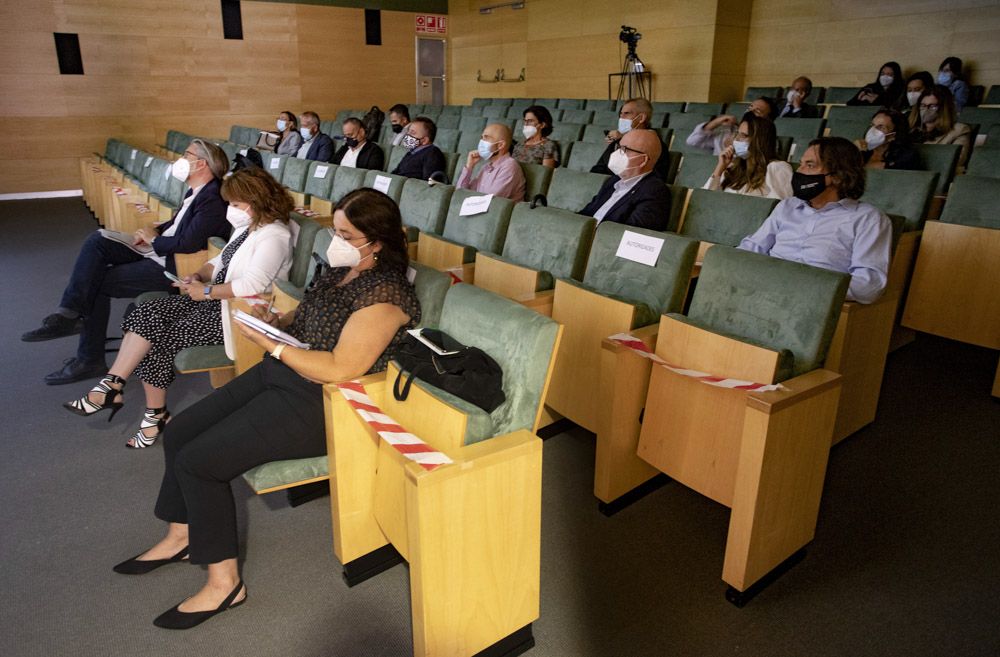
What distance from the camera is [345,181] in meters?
4.89

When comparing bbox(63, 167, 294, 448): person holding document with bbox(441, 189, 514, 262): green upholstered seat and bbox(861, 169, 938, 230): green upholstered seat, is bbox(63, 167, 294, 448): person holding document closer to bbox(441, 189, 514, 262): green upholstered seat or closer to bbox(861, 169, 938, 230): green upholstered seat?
bbox(441, 189, 514, 262): green upholstered seat

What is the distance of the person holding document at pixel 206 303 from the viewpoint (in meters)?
2.69

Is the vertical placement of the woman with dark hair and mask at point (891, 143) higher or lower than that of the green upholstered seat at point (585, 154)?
higher

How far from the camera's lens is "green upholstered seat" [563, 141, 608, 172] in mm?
5168

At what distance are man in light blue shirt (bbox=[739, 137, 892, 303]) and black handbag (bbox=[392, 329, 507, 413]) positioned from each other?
161 centimetres

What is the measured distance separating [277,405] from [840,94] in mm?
8064

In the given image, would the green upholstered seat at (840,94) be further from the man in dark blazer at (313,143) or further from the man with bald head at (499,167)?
the man in dark blazer at (313,143)

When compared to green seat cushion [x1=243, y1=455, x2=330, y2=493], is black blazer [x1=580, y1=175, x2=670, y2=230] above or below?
above

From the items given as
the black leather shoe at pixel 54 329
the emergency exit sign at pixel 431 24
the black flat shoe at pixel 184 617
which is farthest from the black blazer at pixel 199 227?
the emergency exit sign at pixel 431 24

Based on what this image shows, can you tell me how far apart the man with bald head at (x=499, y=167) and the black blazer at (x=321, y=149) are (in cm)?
288

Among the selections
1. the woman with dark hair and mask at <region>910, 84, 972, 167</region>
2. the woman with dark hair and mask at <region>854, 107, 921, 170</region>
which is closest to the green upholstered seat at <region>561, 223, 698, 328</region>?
the woman with dark hair and mask at <region>854, 107, 921, 170</region>

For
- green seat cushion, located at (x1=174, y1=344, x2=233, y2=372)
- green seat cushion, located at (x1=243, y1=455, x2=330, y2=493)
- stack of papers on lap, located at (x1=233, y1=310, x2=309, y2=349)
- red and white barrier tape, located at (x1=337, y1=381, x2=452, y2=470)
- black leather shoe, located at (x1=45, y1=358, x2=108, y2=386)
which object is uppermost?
stack of papers on lap, located at (x1=233, y1=310, x2=309, y2=349)

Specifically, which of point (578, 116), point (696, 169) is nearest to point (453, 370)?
point (696, 169)

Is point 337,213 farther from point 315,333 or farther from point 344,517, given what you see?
point 344,517
